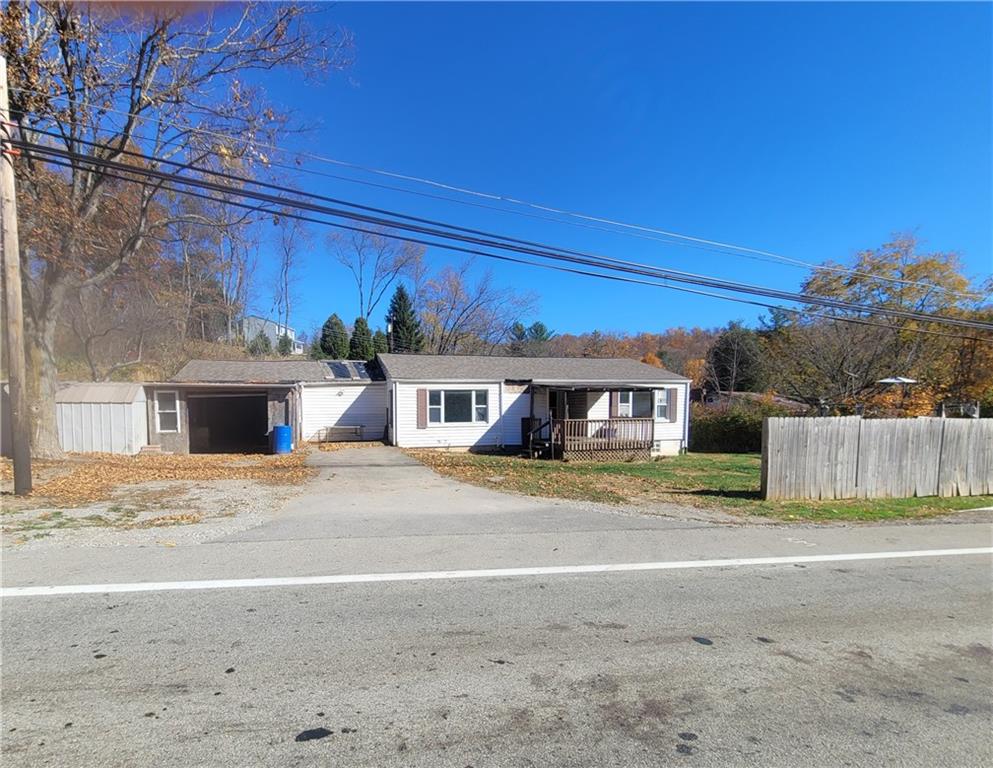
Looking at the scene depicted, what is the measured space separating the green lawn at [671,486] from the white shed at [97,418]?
8.76 metres

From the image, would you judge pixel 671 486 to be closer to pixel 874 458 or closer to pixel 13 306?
pixel 874 458

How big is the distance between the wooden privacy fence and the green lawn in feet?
1.09

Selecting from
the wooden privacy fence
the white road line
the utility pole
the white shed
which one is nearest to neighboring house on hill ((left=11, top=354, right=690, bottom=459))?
the white shed

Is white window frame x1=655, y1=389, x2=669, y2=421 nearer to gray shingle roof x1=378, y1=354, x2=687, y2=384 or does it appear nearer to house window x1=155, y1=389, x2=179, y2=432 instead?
gray shingle roof x1=378, y1=354, x2=687, y2=384

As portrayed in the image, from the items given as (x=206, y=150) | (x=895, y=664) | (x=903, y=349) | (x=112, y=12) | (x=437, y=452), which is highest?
(x=112, y=12)

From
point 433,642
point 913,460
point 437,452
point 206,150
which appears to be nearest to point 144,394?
point 206,150

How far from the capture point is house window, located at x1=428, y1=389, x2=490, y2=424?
65.7 feet

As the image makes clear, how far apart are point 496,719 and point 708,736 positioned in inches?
41.3

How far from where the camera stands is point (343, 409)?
21328mm

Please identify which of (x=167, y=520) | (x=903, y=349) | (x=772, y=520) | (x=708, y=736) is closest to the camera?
(x=708, y=736)

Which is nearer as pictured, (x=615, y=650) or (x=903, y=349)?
(x=615, y=650)

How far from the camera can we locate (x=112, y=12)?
10.8 meters

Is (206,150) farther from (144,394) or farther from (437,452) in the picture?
(437,452)

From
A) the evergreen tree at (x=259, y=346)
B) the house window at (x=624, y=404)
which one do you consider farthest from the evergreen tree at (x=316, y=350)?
the house window at (x=624, y=404)
